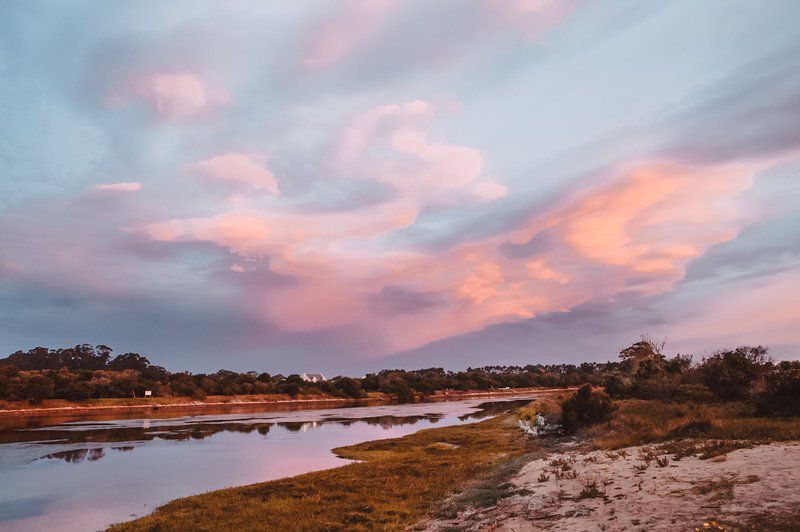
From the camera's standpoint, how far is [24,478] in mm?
32188

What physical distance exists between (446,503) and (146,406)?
132 m

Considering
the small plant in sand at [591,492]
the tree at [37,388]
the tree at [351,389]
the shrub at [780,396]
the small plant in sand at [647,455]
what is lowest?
the tree at [351,389]

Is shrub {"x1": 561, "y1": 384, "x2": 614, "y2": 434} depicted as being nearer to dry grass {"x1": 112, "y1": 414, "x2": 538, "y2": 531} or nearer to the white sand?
dry grass {"x1": 112, "y1": 414, "x2": 538, "y2": 531}

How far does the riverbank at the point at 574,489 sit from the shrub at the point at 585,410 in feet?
12.0

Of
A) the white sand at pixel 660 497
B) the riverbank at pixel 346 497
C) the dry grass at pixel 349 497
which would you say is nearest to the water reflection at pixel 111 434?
the riverbank at pixel 346 497

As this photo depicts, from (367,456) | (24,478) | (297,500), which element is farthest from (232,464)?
(297,500)

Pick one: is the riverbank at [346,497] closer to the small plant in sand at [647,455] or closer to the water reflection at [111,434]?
the small plant in sand at [647,455]

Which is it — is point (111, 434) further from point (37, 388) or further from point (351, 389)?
point (351, 389)

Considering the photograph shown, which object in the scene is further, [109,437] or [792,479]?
[109,437]

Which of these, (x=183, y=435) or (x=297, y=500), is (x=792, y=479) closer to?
(x=297, y=500)

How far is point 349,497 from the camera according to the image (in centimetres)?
2344

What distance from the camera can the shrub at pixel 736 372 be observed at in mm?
32725

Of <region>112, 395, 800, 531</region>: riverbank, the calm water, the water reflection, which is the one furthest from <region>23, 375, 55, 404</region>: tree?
<region>112, 395, 800, 531</region>: riverbank

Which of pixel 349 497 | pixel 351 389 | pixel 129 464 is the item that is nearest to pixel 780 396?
pixel 349 497
